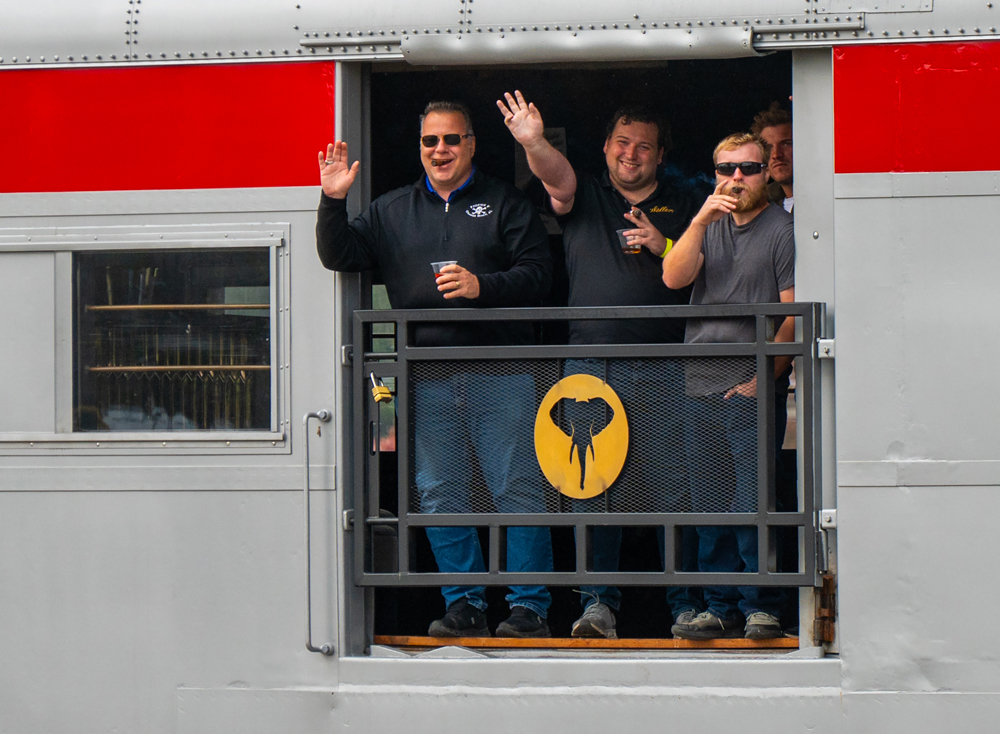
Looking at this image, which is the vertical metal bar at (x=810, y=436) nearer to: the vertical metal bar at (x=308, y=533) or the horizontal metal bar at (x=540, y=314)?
the horizontal metal bar at (x=540, y=314)

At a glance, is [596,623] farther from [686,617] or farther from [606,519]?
[606,519]

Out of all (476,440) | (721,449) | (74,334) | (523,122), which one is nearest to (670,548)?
(721,449)

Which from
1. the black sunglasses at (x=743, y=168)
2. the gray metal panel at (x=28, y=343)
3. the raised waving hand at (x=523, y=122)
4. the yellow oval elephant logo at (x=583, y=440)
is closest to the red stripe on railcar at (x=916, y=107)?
the black sunglasses at (x=743, y=168)

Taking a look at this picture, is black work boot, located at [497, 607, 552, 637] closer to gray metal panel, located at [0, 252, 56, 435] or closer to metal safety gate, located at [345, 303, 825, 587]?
metal safety gate, located at [345, 303, 825, 587]

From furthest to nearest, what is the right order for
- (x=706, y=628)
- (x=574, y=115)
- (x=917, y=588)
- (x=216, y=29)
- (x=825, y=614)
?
(x=574, y=115) → (x=706, y=628) → (x=216, y=29) → (x=825, y=614) → (x=917, y=588)

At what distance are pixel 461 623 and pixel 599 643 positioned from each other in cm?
47

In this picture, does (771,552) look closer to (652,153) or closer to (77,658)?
(652,153)

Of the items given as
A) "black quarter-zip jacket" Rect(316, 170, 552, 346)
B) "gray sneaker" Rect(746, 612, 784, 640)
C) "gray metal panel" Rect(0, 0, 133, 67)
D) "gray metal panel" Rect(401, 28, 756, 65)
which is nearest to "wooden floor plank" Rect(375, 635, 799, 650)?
"gray sneaker" Rect(746, 612, 784, 640)

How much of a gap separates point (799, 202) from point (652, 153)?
2.12 ft

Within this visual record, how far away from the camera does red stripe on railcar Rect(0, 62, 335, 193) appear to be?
3297 millimetres

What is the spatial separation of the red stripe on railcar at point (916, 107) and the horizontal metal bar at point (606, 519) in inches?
43.3

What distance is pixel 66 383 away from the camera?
10.9ft

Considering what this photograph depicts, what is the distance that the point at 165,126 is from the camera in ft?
10.9

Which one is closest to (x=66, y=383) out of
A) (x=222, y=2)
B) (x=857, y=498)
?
(x=222, y=2)
